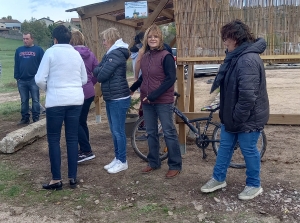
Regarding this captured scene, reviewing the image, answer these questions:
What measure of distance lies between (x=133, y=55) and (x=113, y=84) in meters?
2.31

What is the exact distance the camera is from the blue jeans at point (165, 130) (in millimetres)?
4738

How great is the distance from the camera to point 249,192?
409cm

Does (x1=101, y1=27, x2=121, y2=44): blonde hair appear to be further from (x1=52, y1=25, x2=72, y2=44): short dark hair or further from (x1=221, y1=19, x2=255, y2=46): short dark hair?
(x1=221, y1=19, x2=255, y2=46): short dark hair

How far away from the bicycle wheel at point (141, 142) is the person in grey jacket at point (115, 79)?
523 mm

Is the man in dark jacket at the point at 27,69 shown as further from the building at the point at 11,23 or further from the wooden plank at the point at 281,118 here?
the building at the point at 11,23

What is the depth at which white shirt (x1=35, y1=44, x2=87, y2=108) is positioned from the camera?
429 cm

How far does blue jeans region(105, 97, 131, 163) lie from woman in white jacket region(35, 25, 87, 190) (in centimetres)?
54

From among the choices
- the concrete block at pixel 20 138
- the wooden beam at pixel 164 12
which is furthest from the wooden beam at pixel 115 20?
the concrete block at pixel 20 138

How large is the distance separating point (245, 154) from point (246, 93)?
0.72 m

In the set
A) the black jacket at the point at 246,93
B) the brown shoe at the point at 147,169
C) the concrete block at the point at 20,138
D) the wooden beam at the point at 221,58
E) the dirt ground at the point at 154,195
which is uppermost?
the wooden beam at the point at 221,58

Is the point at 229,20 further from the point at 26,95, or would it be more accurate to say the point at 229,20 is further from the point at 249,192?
the point at 26,95

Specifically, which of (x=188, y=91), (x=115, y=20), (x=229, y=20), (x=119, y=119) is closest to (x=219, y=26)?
(x=229, y=20)

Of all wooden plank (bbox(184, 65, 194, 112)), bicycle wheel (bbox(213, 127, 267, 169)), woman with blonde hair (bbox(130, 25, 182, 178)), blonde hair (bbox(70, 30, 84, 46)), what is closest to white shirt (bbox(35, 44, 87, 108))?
blonde hair (bbox(70, 30, 84, 46))

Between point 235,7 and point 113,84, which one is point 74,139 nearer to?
point 113,84
